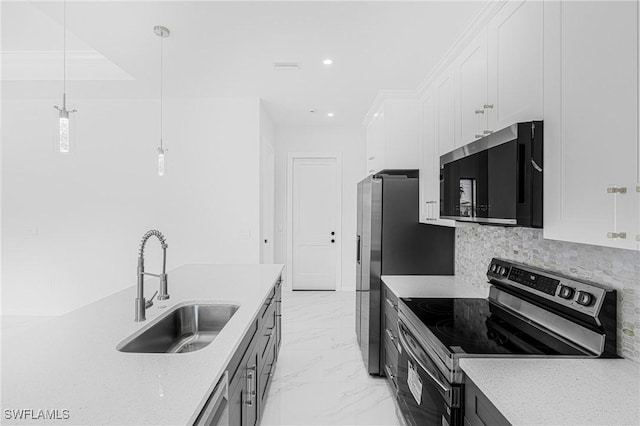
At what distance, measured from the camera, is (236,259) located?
4113 mm

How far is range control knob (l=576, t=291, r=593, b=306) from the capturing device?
1337 mm

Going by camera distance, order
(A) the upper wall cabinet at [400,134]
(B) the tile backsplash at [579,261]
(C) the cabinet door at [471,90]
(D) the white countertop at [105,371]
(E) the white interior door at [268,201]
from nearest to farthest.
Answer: (D) the white countertop at [105,371] < (B) the tile backsplash at [579,261] < (C) the cabinet door at [471,90] < (A) the upper wall cabinet at [400,134] < (E) the white interior door at [268,201]

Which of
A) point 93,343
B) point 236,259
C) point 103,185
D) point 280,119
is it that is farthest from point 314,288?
point 93,343

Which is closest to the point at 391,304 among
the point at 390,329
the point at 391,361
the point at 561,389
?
the point at 390,329

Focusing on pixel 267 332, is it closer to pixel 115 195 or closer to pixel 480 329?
pixel 480 329

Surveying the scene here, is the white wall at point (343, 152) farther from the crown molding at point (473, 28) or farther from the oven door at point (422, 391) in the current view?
the oven door at point (422, 391)

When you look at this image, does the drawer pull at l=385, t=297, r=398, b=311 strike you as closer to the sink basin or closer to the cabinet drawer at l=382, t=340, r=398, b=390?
the cabinet drawer at l=382, t=340, r=398, b=390

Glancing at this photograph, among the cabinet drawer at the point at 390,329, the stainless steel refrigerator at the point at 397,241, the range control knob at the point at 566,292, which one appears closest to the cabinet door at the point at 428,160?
the stainless steel refrigerator at the point at 397,241

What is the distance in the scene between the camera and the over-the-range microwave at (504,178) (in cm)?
130

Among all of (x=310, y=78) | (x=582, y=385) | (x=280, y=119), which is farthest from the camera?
(x=280, y=119)

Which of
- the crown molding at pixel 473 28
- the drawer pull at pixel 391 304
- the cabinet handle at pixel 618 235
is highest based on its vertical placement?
the crown molding at pixel 473 28

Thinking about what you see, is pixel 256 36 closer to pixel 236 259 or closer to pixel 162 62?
pixel 162 62

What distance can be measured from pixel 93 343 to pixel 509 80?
1.97 m

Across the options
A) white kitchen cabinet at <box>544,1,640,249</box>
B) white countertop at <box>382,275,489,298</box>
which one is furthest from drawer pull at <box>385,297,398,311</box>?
white kitchen cabinet at <box>544,1,640,249</box>
